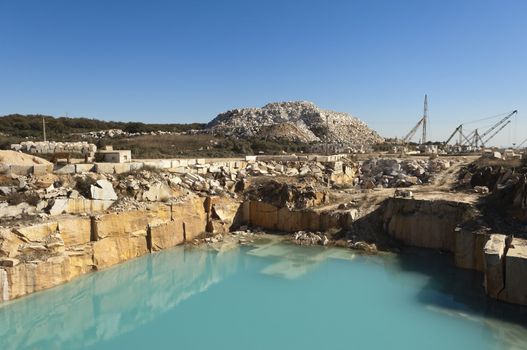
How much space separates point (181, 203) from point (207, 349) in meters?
8.82

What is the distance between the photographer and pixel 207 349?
907 cm

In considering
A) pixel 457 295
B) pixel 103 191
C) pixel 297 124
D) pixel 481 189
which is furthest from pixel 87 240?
pixel 297 124

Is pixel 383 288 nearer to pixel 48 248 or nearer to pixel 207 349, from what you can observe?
pixel 207 349

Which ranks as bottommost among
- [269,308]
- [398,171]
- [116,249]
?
[269,308]

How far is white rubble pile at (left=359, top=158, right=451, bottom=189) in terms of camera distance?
2340cm

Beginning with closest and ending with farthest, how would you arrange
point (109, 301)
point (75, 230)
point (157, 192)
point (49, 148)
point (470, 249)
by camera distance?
1. point (109, 301)
2. point (75, 230)
3. point (470, 249)
4. point (157, 192)
5. point (49, 148)

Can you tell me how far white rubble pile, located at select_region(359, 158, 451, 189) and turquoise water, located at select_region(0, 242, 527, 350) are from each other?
889 centimetres

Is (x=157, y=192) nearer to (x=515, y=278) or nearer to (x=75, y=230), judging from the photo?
(x=75, y=230)

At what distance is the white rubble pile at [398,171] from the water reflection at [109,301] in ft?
38.8

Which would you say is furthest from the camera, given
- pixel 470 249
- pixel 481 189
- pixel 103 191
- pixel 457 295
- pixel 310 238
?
pixel 481 189

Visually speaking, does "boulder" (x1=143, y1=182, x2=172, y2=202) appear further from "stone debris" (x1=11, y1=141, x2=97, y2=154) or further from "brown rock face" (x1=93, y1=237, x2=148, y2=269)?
"stone debris" (x1=11, y1=141, x2=97, y2=154)

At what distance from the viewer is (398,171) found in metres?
25.7

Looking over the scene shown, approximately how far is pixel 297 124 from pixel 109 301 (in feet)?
126

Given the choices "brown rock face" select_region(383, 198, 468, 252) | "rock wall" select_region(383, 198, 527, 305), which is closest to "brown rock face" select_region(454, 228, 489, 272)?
"rock wall" select_region(383, 198, 527, 305)
